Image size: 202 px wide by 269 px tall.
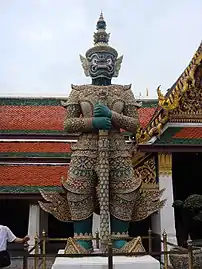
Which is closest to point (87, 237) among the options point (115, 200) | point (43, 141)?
point (115, 200)

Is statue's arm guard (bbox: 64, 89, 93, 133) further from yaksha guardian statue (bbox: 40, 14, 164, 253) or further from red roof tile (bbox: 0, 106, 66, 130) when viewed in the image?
red roof tile (bbox: 0, 106, 66, 130)

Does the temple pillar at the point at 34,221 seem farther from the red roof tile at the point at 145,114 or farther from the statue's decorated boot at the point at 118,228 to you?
the statue's decorated boot at the point at 118,228

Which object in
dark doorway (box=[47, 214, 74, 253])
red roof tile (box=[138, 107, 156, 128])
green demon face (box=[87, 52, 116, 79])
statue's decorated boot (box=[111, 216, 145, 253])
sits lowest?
dark doorway (box=[47, 214, 74, 253])

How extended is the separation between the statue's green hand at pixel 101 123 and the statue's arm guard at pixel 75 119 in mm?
90

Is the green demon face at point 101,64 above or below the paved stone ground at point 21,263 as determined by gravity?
above

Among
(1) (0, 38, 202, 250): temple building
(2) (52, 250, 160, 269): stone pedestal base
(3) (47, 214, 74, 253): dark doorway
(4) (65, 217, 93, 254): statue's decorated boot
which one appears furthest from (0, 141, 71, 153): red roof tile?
(2) (52, 250, 160, 269): stone pedestal base

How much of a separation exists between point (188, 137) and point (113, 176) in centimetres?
407

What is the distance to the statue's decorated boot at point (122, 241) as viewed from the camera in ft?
15.4

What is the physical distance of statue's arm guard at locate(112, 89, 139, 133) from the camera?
5172mm

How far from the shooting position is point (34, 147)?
37.3ft

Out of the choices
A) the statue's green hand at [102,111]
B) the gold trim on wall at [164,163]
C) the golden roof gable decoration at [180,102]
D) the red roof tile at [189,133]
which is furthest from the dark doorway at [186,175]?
the statue's green hand at [102,111]

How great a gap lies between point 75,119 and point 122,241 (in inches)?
67.1

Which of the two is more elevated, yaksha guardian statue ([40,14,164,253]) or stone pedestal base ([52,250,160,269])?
yaksha guardian statue ([40,14,164,253])

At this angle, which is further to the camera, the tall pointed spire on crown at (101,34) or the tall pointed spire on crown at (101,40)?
→ the tall pointed spire on crown at (101,34)
